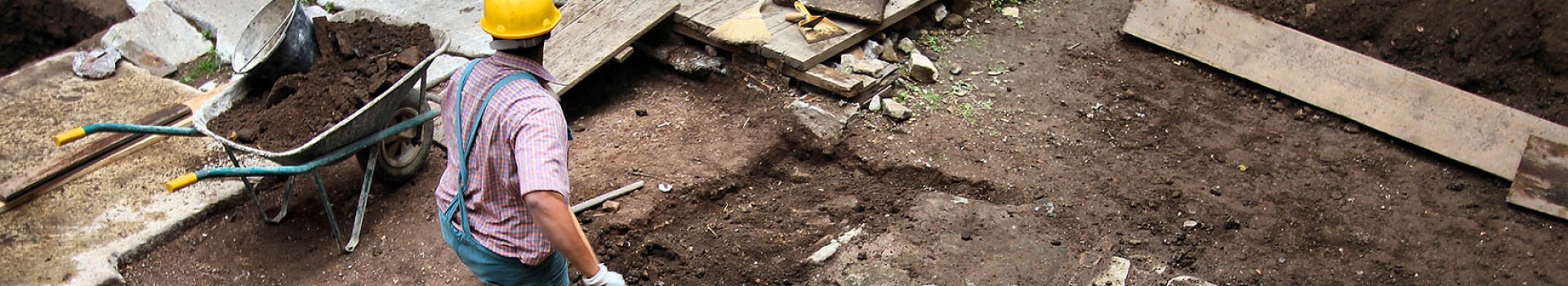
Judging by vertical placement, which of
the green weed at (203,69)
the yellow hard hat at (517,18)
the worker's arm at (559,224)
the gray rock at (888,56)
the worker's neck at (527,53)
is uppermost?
the yellow hard hat at (517,18)

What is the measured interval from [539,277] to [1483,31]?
4895mm

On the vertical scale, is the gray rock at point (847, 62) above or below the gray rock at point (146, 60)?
above

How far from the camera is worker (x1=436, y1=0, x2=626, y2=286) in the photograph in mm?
2625

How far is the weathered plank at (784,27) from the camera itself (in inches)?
206

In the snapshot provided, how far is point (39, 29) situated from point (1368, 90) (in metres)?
7.84

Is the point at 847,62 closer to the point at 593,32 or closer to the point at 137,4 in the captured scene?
the point at 593,32

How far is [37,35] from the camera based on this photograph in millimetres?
6910

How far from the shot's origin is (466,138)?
290 centimetres

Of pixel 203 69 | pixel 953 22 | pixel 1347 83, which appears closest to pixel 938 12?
pixel 953 22

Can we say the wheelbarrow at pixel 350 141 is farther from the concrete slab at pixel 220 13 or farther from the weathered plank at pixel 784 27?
the concrete slab at pixel 220 13

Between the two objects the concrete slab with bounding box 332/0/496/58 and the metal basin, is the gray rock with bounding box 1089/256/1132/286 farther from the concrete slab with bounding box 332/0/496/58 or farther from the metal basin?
the concrete slab with bounding box 332/0/496/58

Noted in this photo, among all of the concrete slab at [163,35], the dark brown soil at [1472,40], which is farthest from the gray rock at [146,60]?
the dark brown soil at [1472,40]

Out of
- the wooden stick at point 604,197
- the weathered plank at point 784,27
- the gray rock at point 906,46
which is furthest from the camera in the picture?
the gray rock at point 906,46

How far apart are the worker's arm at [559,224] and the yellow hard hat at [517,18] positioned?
446 mm
